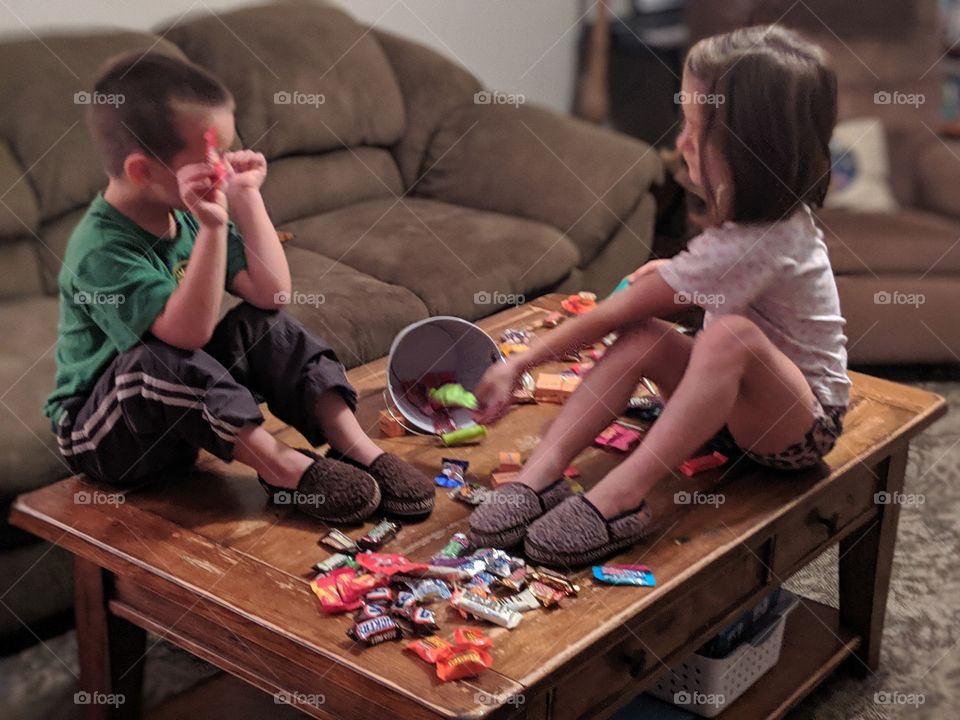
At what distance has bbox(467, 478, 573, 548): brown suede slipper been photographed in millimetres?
1220

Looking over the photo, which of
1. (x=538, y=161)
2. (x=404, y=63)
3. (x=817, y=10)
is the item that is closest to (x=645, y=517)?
(x=538, y=161)

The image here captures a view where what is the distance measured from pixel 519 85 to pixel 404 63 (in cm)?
75

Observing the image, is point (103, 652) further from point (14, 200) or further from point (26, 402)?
point (14, 200)

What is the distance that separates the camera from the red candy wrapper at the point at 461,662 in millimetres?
987

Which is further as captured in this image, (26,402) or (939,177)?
(939,177)

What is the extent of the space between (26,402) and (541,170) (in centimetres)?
134

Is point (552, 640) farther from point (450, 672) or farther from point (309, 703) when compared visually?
point (309, 703)

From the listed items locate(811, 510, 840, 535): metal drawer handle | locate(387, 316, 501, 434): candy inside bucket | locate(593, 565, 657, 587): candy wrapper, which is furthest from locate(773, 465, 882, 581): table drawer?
locate(387, 316, 501, 434): candy inside bucket

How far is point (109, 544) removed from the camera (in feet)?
3.97
